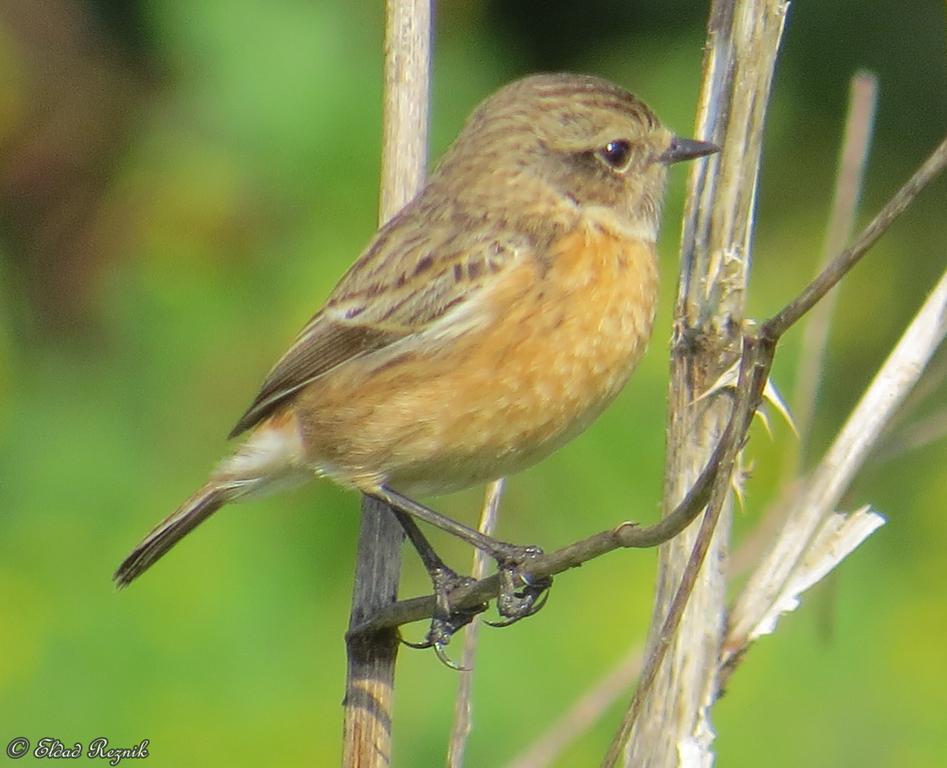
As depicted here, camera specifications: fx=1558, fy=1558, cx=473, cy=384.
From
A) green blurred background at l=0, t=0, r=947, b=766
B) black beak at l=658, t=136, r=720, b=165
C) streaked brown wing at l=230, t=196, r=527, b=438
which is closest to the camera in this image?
black beak at l=658, t=136, r=720, b=165

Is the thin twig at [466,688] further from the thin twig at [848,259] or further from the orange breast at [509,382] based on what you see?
the thin twig at [848,259]

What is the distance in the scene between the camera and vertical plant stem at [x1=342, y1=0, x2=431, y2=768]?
331 centimetres

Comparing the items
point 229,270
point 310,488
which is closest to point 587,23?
point 229,270

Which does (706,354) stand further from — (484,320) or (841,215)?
(484,320)

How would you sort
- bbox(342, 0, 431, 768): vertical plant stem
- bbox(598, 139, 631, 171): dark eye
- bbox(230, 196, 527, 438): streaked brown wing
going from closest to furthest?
bbox(342, 0, 431, 768): vertical plant stem
bbox(230, 196, 527, 438): streaked brown wing
bbox(598, 139, 631, 171): dark eye

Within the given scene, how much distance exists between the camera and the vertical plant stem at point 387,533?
→ 3311 millimetres

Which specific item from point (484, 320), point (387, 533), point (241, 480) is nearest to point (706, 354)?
point (484, 320)

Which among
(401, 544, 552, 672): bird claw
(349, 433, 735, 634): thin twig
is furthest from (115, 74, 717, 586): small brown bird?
(349, 433, 735, 634): thin twig

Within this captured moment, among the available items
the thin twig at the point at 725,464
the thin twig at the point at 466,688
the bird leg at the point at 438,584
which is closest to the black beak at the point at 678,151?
the thin twig at the point at 466,688

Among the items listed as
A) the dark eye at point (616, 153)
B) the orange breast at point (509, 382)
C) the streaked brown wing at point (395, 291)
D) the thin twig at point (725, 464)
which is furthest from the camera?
the dark eye at point (616, 153)

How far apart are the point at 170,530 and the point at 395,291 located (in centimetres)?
91

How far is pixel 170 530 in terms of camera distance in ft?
13.8

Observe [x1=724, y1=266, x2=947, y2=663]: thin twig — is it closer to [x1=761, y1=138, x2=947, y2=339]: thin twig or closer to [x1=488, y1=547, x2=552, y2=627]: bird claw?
[x1=488, y1=547, x2=552, y2=627]: bird claw

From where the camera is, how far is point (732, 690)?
4.39 m
